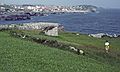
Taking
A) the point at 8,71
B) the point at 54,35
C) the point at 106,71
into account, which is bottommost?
the point at 54,35

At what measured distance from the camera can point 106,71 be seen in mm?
30328

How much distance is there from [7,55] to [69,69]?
6.93 metres

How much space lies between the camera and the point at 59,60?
107 ft

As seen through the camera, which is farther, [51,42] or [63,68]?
[51,42]

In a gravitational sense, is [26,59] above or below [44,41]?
above

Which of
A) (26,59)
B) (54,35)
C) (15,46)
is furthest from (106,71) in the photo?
(54,35)

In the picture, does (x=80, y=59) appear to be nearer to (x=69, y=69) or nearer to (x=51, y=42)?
(x=69, y=69)

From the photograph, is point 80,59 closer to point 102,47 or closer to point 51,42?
point 51,42

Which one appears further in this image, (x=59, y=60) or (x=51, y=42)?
(x=51, y=42)

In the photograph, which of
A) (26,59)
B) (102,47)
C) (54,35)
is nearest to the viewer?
(26,59)

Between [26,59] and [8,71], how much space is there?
5.75 m

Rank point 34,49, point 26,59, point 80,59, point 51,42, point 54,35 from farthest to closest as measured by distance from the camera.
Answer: point 54,35, point 51,42, point 34,49, point 80,59, point 26,59

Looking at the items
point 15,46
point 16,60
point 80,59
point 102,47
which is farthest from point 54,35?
point 16,60

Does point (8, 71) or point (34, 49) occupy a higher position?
point (8, 71)
